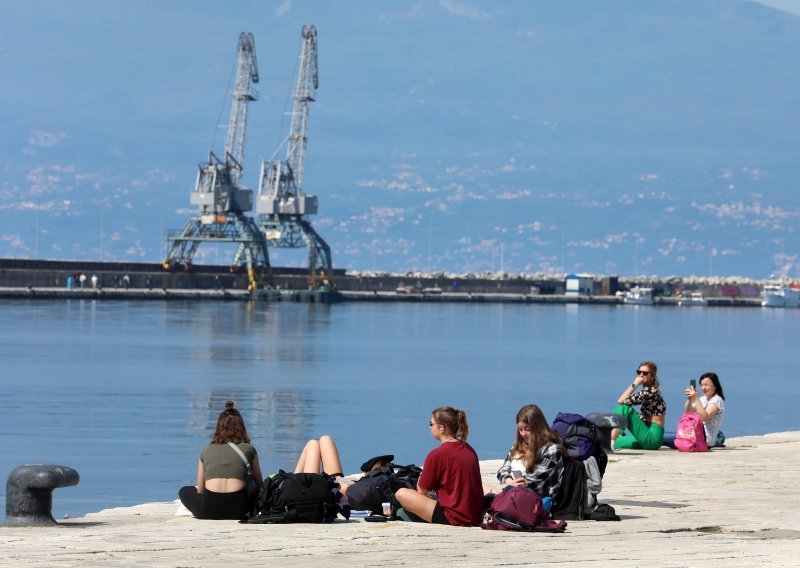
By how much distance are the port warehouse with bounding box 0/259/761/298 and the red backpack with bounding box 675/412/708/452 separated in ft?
367

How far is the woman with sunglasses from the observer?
726 inches

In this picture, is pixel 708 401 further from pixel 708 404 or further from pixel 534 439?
pixel 534 439

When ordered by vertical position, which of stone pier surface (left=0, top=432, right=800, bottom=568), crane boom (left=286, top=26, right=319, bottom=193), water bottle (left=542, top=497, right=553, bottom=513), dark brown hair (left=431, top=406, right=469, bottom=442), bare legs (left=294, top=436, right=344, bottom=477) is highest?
crane boom (left=286, top=26, right=319, bottom=193)

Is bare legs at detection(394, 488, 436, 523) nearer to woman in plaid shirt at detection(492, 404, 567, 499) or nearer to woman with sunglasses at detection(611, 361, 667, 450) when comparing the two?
woman in plaid shirt at detection(492, 404, 567, 499)

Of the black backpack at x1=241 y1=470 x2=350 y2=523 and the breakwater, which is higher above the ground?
the breakwater

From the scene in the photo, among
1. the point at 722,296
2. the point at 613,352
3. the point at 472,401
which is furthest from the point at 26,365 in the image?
the point at 722,296

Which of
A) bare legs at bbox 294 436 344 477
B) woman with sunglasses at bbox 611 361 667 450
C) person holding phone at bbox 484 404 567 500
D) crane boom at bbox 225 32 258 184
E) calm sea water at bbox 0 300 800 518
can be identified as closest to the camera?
person holding phone at bbox 484 404 567 500

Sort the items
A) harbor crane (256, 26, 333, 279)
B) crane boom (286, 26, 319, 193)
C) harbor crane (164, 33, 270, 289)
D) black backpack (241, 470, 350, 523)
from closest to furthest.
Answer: black backpack (241, 470, 350, 523), harbor crane (164, 33, 270, 289), harbor crane (256, 26, 333, 279), crane boom (286, 26, 319, 193)

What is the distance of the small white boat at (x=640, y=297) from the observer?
160250 mm

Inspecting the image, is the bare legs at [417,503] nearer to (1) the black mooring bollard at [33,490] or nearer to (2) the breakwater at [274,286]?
(1) the black mooring bollard at [33,490]

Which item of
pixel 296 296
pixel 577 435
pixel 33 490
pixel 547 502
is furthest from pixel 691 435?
pixel 296 296

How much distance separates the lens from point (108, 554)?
1073 cm

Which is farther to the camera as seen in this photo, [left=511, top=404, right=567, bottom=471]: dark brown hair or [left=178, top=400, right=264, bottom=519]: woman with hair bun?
[left=511, top=404, right=567, bottom=471]: dark brown hair

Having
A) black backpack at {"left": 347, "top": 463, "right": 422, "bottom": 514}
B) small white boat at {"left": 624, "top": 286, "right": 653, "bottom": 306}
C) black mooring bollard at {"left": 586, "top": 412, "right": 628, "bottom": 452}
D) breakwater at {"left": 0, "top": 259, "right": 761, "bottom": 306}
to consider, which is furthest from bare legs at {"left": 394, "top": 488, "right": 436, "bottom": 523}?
small white boat at {"left": 624, "top": 286, "right": 653, "bottom": 306}
